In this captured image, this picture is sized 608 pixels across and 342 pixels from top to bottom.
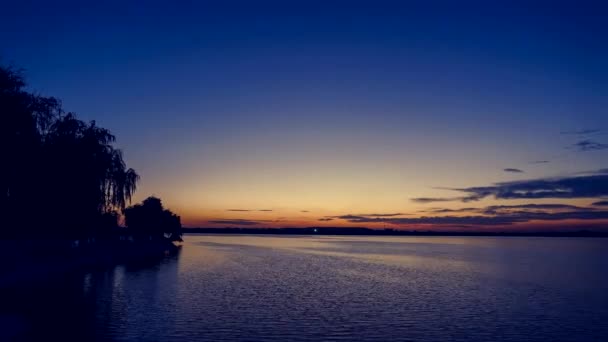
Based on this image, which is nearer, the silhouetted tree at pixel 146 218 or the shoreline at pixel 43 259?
the shoreline at pixel 43 259

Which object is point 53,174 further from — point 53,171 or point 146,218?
point 146,218

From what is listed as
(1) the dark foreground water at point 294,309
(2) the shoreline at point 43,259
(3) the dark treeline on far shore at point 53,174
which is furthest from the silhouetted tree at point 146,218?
(1) the dark foreground water at point 294,309

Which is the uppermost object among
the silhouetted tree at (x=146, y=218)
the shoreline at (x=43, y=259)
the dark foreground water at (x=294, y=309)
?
the silhouetted tree at (x=146, y=218)

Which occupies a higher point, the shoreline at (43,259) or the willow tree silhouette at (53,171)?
the willow tree silhouette at (53,171)

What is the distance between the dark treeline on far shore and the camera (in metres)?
48.9

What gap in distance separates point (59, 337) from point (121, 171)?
1924 inches

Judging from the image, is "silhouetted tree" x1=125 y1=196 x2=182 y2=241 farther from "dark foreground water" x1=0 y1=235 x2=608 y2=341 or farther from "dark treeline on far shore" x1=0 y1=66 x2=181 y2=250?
"dark foreground water" x1=0 y1=235 x2=608 y2=341

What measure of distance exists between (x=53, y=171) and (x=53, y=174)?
0.37 metres

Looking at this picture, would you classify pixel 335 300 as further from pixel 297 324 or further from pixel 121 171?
pixel 121 171

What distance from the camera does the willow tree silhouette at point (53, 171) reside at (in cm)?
4878

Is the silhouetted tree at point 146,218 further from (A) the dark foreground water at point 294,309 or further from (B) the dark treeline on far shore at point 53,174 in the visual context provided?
(A) the dark foreground water at point 294,309

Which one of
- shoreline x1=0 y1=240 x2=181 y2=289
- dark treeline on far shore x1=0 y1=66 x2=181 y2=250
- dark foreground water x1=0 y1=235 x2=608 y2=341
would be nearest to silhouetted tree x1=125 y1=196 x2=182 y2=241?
shoreline x1=0 y1=240 x2=181 y2=289

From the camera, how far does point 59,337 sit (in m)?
29.3

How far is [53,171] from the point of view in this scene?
59.0m
